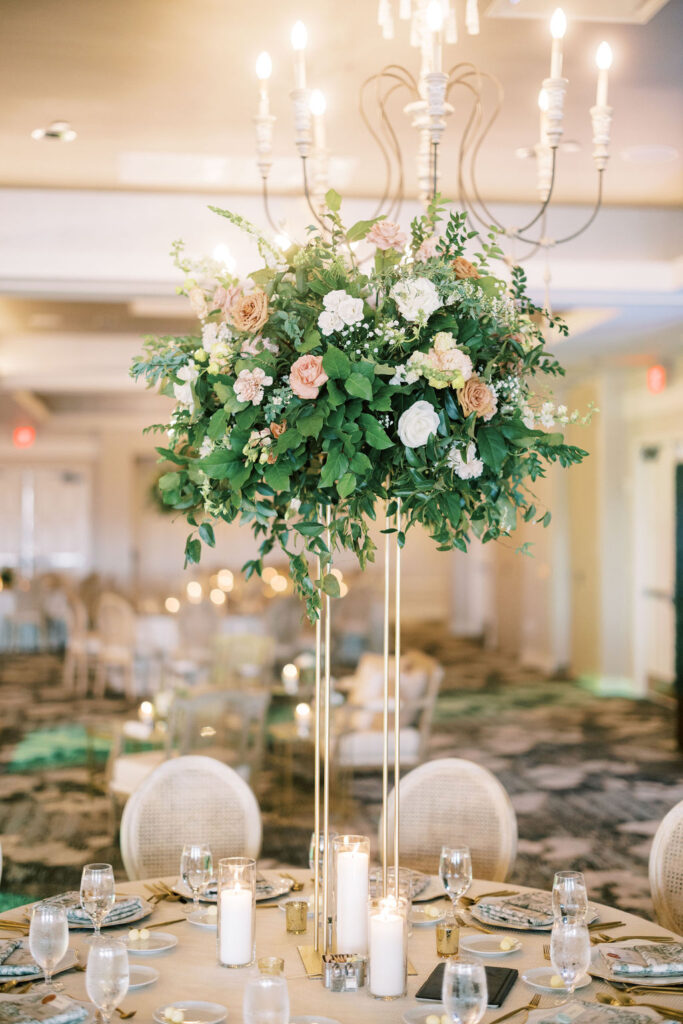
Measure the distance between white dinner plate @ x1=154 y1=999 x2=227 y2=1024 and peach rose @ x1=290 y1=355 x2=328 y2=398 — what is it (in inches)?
42.0

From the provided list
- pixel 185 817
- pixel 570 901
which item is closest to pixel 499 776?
pixel 185 817

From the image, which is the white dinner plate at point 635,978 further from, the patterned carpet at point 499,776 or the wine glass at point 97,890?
the patterned carpet at point 499,776

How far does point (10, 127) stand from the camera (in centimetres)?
480

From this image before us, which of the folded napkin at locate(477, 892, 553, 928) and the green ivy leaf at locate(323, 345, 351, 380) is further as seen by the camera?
the folded napkin at locate(477, 892, 553, 928)

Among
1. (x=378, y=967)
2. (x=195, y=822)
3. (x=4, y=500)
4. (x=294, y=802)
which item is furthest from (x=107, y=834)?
(x=4, y=500)

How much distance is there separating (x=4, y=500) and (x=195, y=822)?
14.3 metres

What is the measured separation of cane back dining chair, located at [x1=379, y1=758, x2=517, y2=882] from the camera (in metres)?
3.03

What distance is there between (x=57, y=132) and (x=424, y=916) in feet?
12.4

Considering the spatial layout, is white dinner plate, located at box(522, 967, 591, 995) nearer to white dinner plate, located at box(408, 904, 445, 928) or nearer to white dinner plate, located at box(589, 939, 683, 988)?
white dinner plate, located at box(589, 939, 683, 988)

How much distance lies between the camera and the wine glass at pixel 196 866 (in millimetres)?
2291

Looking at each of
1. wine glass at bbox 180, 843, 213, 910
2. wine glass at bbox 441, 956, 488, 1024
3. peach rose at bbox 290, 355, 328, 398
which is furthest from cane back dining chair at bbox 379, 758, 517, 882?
peach rose at bbox 290, 355, 328, 398

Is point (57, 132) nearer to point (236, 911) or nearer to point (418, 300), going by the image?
point (418, 300)

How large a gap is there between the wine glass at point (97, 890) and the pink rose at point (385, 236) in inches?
50.5

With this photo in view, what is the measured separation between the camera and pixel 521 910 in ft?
7.98
